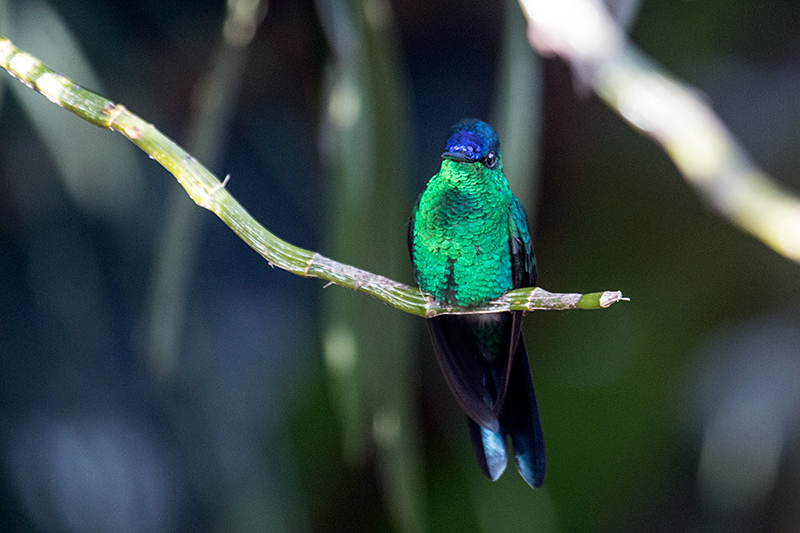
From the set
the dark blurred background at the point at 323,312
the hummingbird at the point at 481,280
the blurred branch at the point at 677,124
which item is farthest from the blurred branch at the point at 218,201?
the dark blurred background at the point at 323,312

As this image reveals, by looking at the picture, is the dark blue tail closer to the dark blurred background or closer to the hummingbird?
the hummingbird

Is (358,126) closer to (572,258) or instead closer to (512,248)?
(512,248)

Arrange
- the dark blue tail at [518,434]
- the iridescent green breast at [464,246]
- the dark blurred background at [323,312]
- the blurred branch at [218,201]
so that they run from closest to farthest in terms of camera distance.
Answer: the blurred branch at [218,201] → the dark blue tail at [518,434] → the iridescent green breast at [464,246] → the dark blurred background at [323,312]

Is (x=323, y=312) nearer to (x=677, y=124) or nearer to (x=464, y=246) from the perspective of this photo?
(x=464, y=246)

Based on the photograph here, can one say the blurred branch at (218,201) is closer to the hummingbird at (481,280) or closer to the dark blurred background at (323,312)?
the hummingbird at (481,280)

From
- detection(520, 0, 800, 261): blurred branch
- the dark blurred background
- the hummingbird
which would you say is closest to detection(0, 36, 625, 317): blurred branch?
the hummingbird
